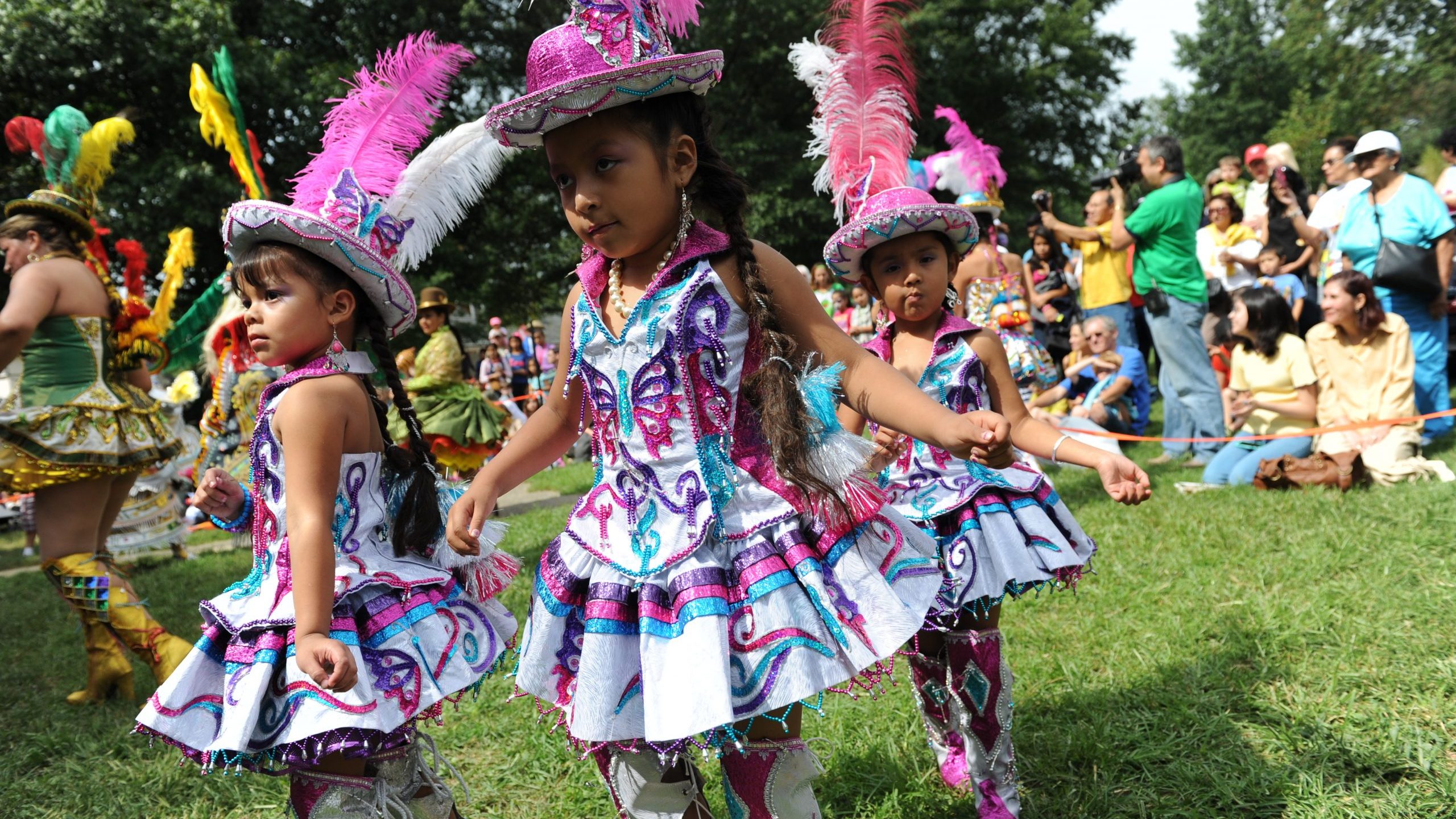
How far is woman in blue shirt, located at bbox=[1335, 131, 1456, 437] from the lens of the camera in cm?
682

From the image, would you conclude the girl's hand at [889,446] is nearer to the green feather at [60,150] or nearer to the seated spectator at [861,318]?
the green feather at [60,150]

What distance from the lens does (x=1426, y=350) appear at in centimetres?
700

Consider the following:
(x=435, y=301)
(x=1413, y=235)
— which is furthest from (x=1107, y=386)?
(x=435, y=301)

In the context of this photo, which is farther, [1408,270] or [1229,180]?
[1229,180]

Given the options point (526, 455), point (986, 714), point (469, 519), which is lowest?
point (986, 714)

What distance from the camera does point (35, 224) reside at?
4461mm

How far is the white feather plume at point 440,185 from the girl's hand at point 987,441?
1.63 metres

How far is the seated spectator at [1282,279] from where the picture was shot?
8438mm

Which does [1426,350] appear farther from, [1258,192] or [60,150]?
[60,150]

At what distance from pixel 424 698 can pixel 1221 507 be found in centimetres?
511

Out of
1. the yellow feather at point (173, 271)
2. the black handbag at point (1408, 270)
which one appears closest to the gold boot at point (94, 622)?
the yellow feather at point (173, 271)

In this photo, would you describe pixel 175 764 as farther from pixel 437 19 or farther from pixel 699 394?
pixel 437 19

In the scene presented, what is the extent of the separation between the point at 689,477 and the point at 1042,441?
2.74ft

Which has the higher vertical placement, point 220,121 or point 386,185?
point 220,121
